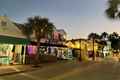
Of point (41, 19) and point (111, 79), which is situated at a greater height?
point (41, 19)

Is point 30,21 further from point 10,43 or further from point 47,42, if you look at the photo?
point 47,42

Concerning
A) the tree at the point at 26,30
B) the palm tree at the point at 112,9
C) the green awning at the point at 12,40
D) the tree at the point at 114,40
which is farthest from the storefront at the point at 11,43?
the tree at the point at 114,40

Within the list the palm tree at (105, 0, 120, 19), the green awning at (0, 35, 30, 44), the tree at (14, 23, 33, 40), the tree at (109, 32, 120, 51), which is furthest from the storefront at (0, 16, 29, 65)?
the tree at (109, 32, 120, 51)

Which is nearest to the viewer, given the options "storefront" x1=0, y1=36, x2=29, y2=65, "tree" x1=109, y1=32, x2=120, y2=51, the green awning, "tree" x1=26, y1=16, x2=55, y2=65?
the green awning

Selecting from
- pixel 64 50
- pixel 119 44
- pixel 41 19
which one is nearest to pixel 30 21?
pixel 41 19

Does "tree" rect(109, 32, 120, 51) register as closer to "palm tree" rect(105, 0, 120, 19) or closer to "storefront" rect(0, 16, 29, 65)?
"storefront" rect(0, 16, 29, 65)

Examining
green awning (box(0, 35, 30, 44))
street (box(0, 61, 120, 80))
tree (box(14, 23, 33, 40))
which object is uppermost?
tree (box(14, 23, 33, 40))

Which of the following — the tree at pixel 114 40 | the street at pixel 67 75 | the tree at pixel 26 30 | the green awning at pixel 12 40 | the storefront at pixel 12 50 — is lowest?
the street at pixel 67 75

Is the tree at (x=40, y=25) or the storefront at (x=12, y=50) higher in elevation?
the tree at (x=40, y=25)

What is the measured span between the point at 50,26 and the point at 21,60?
5.85m

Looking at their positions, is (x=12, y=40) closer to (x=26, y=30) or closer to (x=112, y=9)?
(x=26, y=30)

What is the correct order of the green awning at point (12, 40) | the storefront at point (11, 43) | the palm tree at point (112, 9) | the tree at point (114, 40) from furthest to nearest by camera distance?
the tree at point (114, 40) < the storefront at point (11, 43) < the green awning at point (12, 40) < the palm tree at point (112, 9)

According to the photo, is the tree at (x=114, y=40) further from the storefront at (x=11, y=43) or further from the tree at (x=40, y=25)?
the storefront at (x=11, y=43)

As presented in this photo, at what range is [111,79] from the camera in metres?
21.8
